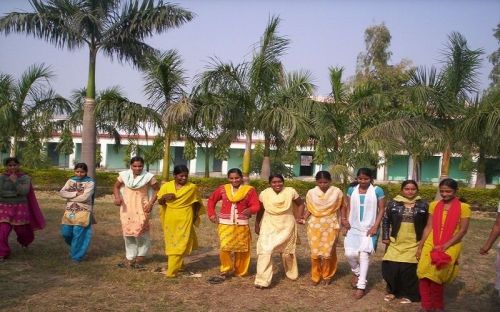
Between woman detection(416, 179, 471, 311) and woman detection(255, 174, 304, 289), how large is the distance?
4.81 ft

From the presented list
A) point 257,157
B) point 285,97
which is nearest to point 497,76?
point 257,157

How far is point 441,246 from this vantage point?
4.22 meters

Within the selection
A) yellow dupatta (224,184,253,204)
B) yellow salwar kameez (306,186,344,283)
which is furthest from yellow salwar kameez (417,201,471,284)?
yellow dupatta (224,184,253,204)

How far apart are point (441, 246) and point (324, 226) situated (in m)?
1.37

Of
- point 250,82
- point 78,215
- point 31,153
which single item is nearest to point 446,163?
point 250,82

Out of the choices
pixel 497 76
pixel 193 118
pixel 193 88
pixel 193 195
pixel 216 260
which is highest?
pixel 497 76

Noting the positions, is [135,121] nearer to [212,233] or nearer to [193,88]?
[193,88]

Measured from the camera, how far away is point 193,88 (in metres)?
9.69

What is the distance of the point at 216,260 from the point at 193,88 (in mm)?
4407

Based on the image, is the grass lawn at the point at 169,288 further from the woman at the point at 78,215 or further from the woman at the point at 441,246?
the woman at the point at 441,246

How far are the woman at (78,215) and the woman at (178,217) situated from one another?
1.12 meters

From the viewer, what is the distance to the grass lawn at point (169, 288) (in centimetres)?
441

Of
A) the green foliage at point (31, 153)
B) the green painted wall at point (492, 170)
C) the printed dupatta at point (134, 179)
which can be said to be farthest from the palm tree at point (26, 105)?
the green painted wall at point (492, 170)

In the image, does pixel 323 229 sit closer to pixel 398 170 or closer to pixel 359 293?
pixel 359 293
